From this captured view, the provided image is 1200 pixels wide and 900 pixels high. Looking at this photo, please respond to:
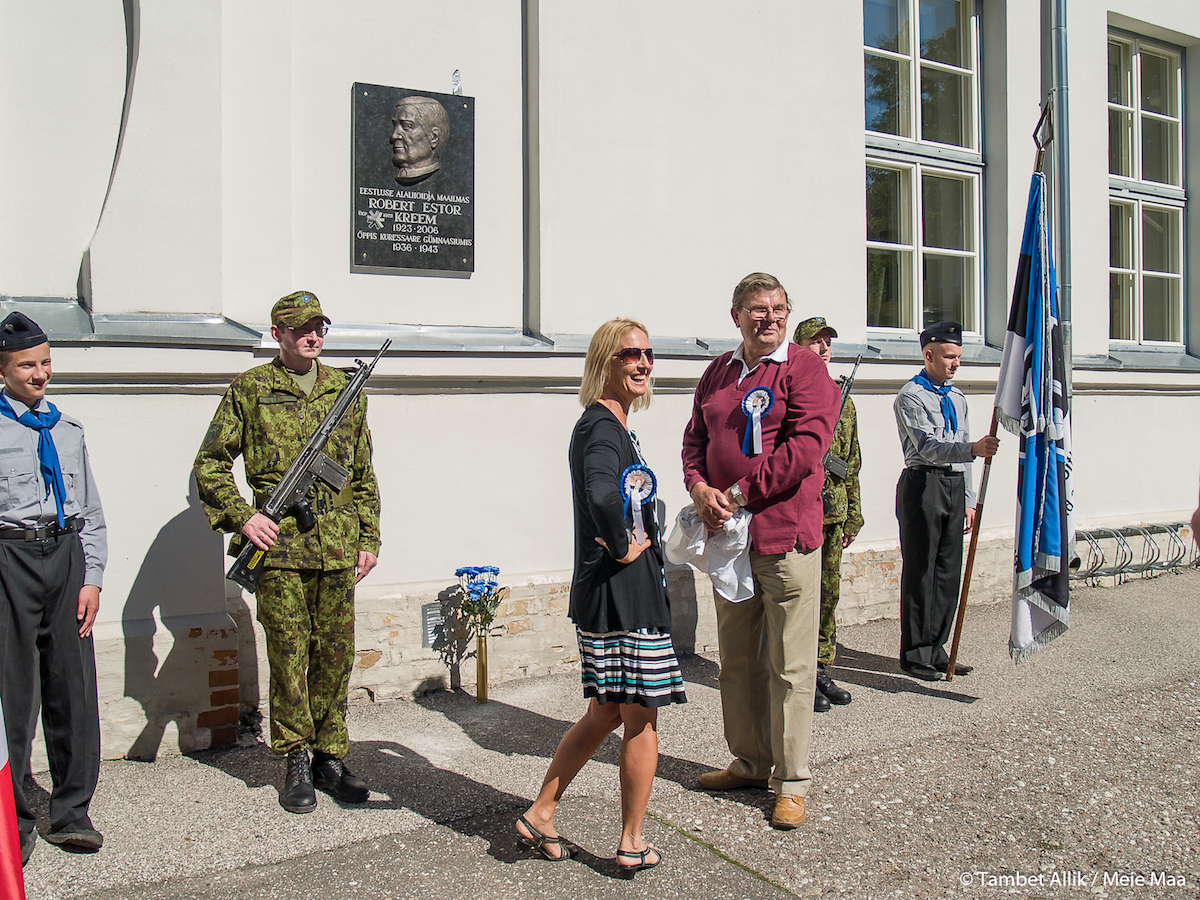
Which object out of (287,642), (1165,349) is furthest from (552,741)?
(1165,349)

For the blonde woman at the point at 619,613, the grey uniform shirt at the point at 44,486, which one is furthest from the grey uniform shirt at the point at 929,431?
the grey uniform shirt at the point at 44,486

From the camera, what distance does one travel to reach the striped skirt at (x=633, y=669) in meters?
3.02

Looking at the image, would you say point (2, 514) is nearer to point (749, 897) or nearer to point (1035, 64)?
point (749, 897)

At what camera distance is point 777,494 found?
3.67m

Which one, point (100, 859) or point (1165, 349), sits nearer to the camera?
point (100, 859)

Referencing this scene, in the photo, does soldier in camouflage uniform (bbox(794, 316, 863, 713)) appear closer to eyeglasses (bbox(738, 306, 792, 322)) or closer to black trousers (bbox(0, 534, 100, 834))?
eyeglasses (bbox(738, 306, 792, 322))

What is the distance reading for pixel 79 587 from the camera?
3582mm

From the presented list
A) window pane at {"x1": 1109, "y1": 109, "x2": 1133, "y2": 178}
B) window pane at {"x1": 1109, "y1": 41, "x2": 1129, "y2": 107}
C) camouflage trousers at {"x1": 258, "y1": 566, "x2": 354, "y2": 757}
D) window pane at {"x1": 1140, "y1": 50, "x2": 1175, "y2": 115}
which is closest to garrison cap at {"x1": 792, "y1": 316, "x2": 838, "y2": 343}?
camouflage trousers at {"x1": 258, "y1": 566, "x2": 354, "y2": 757}

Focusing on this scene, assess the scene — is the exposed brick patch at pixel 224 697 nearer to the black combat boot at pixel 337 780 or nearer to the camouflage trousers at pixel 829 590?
the black combat boot at pixel 337 780

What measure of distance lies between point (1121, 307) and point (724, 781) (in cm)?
714

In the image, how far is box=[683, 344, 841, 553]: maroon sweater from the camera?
3598 mm

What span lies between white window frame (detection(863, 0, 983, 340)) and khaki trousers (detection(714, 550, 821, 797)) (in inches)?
155

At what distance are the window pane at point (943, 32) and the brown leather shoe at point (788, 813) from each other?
644cm

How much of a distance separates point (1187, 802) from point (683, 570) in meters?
2.96
